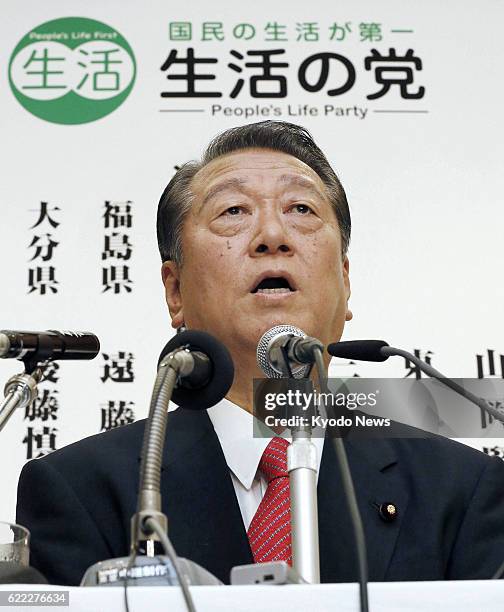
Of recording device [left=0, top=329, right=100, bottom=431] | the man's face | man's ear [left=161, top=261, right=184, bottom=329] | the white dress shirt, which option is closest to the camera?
recording device [left=0, top=329, right=100, bottom=431]

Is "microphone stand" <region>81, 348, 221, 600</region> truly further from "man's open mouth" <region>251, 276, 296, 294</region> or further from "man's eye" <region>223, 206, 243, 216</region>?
"man's eye" <region>223, 206, 243, 216</region>

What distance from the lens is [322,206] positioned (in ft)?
8.23

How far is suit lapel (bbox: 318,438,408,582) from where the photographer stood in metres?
1.89

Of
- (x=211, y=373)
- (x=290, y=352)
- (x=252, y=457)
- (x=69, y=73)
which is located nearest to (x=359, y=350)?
(x=290, y=352)

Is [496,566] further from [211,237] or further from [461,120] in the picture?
[461,120]

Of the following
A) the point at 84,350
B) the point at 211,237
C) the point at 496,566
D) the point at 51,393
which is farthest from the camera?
the point at 51,393

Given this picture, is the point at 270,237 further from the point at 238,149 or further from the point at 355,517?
the point at 355,517

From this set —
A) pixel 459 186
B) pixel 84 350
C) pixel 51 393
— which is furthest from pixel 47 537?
pixel 459 186

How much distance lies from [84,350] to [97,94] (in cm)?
134

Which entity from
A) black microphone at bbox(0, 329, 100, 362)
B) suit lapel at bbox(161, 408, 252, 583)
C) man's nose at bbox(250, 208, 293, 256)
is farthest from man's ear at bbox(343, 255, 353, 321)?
black microphone at bbox(0, 329, 100, 362)

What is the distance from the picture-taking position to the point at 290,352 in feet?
4.54

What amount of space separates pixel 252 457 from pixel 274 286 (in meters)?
0.42

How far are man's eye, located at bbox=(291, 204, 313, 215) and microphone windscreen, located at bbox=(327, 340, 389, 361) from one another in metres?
1.08

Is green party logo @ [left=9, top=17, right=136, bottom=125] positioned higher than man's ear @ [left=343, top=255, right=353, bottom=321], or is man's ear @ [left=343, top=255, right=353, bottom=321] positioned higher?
green party logo @ [left=9, top=17, right=136, bottom=125]
